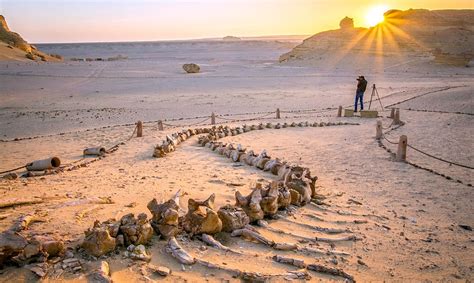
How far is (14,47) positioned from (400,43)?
50.5m

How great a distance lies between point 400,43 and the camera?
47.8 metres

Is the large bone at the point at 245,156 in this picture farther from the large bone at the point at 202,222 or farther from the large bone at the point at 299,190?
the large bone at the point at 202,222

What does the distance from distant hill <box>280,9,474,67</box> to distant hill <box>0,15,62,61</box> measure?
3338cm

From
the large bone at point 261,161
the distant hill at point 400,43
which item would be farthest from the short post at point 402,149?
the distant hill at point 400,43

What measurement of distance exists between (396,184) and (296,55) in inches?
1901

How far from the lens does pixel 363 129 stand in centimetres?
1345

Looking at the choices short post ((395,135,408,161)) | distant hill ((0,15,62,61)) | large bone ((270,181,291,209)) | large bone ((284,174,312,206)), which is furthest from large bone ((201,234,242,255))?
distant hill ((0,15,62,61))

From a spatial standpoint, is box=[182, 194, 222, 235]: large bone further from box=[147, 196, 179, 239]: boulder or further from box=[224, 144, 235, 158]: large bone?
box=[224, 144, 235, 158]: large bone

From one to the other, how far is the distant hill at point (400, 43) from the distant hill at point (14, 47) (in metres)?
33.4

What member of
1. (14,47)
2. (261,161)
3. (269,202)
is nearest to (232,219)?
(269,202)

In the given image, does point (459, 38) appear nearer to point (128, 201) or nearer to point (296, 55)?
point (296, 55)

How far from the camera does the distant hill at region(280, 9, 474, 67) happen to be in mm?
41500

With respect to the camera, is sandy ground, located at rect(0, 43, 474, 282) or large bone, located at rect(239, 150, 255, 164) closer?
sandy ground, located at rect(0, 43, 474, 282)

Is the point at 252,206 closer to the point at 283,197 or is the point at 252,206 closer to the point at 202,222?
the point at 283,197
